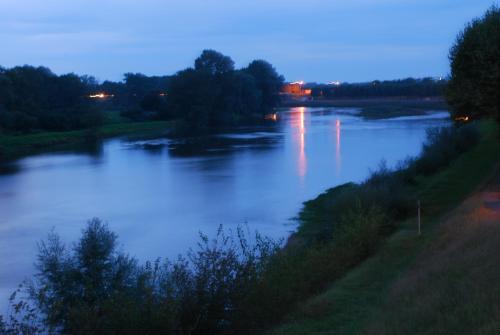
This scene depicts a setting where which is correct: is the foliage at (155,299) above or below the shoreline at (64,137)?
above

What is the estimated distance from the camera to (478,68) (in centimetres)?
1927

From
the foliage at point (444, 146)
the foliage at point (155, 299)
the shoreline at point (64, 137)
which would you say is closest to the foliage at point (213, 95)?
the shoreline at point (64, 137)

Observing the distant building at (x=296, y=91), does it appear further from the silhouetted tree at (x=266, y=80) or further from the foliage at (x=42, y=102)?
the foliage at (x=42, y=102)

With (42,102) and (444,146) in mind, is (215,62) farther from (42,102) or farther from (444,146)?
(444,146)

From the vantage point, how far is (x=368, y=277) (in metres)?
11.0

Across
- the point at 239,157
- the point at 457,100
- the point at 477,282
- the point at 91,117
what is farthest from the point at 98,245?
the point at 91,117

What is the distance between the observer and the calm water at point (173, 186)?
20.0 m

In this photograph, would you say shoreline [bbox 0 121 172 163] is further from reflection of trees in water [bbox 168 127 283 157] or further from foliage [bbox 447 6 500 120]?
foliage [bbox 447 6 500 120]

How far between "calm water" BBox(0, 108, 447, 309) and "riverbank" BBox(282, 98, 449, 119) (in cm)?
2828

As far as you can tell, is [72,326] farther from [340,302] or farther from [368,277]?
[368,277]

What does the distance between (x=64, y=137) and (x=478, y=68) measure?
141 ft

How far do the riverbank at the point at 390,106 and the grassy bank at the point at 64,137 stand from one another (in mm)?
25423

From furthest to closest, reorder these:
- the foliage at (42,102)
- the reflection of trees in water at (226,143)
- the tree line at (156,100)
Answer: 1. the tree line at (156,100)
2. the foliage at (42,102)
3. the reflection of trees in water at (226,143)

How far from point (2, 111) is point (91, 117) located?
9453mm
